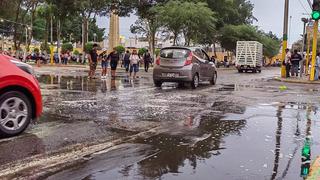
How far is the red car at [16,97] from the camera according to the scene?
6.88m

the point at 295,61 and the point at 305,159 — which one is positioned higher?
the point at 295,61

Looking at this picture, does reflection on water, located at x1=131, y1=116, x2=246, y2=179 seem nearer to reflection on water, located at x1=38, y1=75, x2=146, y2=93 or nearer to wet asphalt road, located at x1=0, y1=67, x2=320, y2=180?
wet asphalt road, located at x1=0, y1=67, x2=320, y2=180

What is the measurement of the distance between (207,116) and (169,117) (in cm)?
86

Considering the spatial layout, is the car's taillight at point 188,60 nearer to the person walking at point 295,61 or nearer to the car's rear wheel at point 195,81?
the car's rear wheel at point 195,81

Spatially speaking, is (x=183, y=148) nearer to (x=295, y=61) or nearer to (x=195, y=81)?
(x=195, y=81)

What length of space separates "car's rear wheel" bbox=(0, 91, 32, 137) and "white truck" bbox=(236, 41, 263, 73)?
38.7 metres

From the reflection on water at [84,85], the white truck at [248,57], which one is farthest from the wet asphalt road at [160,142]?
the white truck at [248,57]

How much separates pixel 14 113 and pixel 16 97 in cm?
25

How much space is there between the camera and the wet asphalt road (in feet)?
17.5

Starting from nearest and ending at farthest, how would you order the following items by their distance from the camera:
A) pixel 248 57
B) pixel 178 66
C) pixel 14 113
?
pixel 14 113 < pixel 178 66 < pixel 248 57

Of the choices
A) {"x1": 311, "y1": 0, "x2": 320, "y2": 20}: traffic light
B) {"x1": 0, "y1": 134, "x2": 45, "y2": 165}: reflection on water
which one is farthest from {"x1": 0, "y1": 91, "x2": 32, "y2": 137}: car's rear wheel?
{"x1": 311, "y1": 0, "x2": 320, "y2": 20}: traffic light

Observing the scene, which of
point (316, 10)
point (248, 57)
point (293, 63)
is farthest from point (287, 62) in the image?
point (248, 57)

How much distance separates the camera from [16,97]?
23.3ft

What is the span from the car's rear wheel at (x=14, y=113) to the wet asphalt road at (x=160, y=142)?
0.17 m
